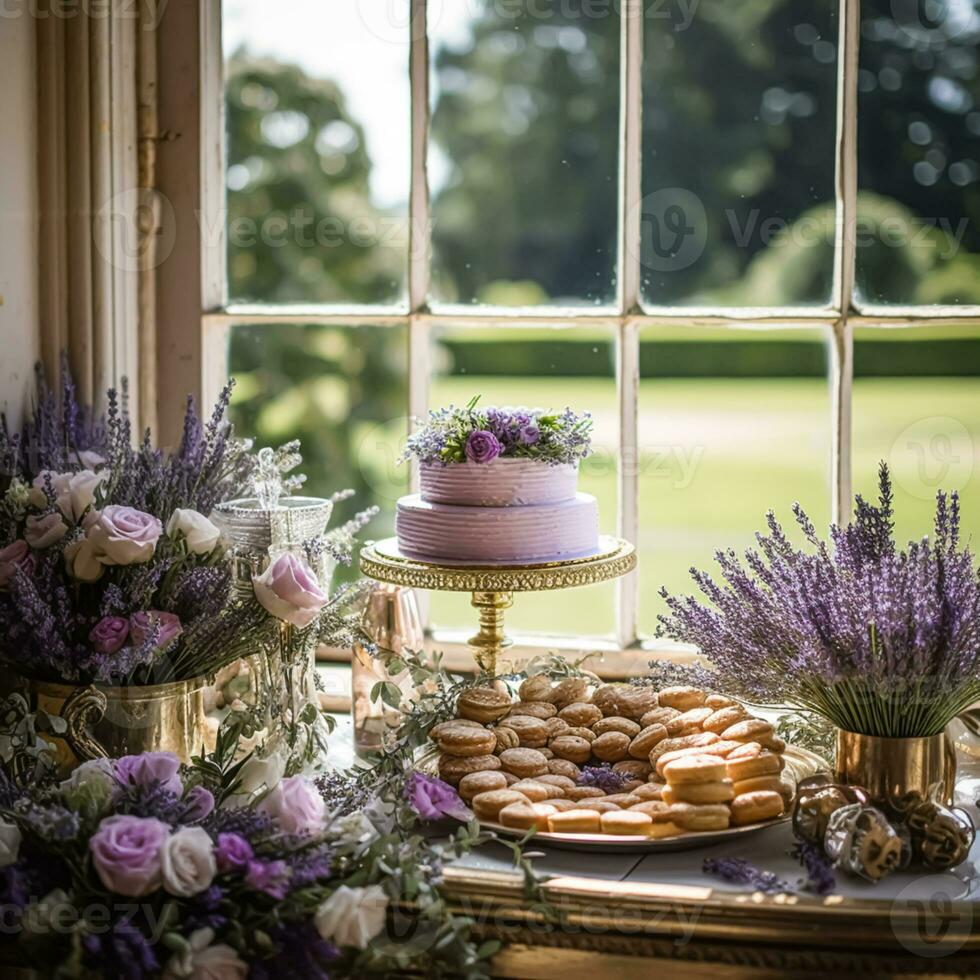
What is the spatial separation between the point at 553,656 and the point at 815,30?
81cm

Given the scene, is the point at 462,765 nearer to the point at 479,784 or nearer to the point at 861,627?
the point at 479,784

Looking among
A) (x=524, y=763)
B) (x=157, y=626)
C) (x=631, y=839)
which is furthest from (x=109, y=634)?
(x=631, y=839)

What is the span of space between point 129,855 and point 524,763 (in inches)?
14.8

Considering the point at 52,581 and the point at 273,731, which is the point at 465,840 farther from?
the point at 52,581

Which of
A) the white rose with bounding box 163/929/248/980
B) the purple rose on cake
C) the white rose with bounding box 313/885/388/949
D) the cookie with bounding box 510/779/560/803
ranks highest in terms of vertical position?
the purple rose on cake

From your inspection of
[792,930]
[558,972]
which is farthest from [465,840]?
[792,930]

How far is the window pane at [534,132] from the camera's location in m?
1.53

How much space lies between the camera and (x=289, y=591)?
3.83 ft

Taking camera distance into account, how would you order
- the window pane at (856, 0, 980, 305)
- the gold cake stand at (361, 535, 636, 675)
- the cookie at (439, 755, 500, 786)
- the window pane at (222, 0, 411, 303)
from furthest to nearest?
the window pane at (222, 0, 411, 303) < the window pane at (856, 0, 980, 305) < the gold cake stand at (361, 535, 636, 675) < the cookie at (439, 755, 500, 786)

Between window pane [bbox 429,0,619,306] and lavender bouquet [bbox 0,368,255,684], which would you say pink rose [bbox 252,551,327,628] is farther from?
window pane [bbox 429,0,619,306]

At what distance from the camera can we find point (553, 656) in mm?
1367

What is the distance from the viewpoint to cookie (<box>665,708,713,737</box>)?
3.87 feet

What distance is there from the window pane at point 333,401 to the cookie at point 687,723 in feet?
1.81

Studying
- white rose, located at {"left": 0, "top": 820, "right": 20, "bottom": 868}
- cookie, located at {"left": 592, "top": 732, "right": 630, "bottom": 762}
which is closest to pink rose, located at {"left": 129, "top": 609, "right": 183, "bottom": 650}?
white rose, located at {"left": 0, "top": 820, "right": 20, "bottom": 868}
